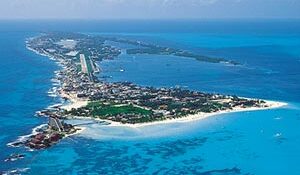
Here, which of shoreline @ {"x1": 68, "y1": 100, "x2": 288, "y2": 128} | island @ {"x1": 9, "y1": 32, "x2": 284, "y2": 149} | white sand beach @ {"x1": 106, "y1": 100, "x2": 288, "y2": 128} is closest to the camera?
island @ {"x1": 9, "y1": 32, "x2": 284, "y2": 149}

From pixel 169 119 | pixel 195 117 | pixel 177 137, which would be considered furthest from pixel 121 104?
pixel 177 137

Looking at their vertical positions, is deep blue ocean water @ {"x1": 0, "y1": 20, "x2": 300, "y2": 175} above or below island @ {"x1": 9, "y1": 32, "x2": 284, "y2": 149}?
below

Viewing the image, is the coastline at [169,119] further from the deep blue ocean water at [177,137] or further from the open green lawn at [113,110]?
the open green lawn at [113,110]

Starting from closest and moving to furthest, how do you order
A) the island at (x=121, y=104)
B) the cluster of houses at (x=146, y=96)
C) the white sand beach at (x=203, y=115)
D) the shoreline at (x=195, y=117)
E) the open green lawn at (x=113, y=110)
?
1. the island at (x=121, y=104)
2. the shoreline at (x=195, y=117)
3. the white sand beach at (x=203, y=115)
4. the open green lawn at (x=113, y=110)
5. the cluster of houses at (x=146, y=96)

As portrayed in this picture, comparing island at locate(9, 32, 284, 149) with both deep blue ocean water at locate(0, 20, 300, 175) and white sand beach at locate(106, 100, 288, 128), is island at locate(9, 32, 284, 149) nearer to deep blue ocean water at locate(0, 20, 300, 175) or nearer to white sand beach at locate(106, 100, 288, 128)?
white sand beach at locate(106, 100, 288, 128)

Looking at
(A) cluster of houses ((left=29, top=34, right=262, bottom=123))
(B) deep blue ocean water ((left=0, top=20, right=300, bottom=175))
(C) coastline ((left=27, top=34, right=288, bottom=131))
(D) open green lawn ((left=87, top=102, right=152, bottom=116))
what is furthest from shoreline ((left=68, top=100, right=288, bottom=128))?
(D) open green lawn ((left=87, top=102, right=152, bottom=116))

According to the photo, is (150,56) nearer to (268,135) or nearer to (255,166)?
(268,135)

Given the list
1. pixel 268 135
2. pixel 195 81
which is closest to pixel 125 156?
pixel 268 135

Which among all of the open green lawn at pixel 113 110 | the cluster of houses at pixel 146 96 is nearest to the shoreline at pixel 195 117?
the cluster of houses at pixel 146 96

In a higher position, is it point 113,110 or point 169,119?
point 113,110

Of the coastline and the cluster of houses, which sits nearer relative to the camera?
the coastline

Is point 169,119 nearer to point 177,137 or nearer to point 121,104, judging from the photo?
point 177,137
